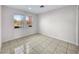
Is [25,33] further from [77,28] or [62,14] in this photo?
[77,28]

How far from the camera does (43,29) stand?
6.07 meters

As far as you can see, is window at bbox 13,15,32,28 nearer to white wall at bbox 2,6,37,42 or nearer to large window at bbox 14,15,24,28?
large window at bbox 14,15,24,28

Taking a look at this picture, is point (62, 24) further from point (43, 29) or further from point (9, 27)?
point (9, 27)

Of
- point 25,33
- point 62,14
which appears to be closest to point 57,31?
point 62,14

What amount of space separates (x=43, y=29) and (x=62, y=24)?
2.31 m

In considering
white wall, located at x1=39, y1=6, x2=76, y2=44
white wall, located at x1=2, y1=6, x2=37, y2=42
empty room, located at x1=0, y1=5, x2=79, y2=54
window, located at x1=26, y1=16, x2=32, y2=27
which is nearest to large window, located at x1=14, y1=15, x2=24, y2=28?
empty room, located at x1=0, y1=5, x2=79, y2=54

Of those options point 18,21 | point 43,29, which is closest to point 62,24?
point 43,29

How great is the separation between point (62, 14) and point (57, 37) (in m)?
1.60

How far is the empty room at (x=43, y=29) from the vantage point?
9.76 feet

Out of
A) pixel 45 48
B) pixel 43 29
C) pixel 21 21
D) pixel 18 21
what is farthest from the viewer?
pixel 43 29

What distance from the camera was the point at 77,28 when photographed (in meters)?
3.11
